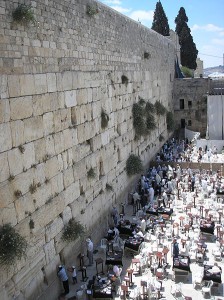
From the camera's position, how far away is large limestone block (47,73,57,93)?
834 cm

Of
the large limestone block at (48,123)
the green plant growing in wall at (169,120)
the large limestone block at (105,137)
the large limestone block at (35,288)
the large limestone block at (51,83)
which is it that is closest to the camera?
the large limestone block at (35,288)

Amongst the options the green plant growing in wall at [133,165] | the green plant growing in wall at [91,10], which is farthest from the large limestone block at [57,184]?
the green plant growing in wall at [133,165]

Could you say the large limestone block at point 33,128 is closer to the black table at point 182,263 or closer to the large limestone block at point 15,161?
the large limestone block at point 15,161

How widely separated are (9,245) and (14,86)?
291 cm

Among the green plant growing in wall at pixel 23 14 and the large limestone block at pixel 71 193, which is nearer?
the green plant growing in wall at pixel 23 14

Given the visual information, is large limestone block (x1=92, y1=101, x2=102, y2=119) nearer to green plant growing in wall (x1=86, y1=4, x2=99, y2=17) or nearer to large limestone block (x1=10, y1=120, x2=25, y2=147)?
green plant growing in wall (x1=86, y1=4, x2=99, y2=17)

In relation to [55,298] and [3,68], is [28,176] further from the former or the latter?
Answer: [55,298]

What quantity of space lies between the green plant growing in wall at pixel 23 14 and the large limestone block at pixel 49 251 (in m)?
4.65

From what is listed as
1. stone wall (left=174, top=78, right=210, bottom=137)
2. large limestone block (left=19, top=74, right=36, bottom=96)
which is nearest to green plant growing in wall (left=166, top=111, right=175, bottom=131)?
stone wall (left=174, top=78, right=210, bottom=137)

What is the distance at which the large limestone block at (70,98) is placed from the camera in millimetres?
9289

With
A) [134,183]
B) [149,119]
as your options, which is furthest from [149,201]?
[149,119]

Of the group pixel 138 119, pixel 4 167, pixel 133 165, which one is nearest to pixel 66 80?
pixel 4 167

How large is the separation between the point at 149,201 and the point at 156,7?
81.9ft

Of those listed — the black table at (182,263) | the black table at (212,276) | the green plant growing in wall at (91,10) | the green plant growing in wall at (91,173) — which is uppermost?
the green plant growing in wall at (91,10)
